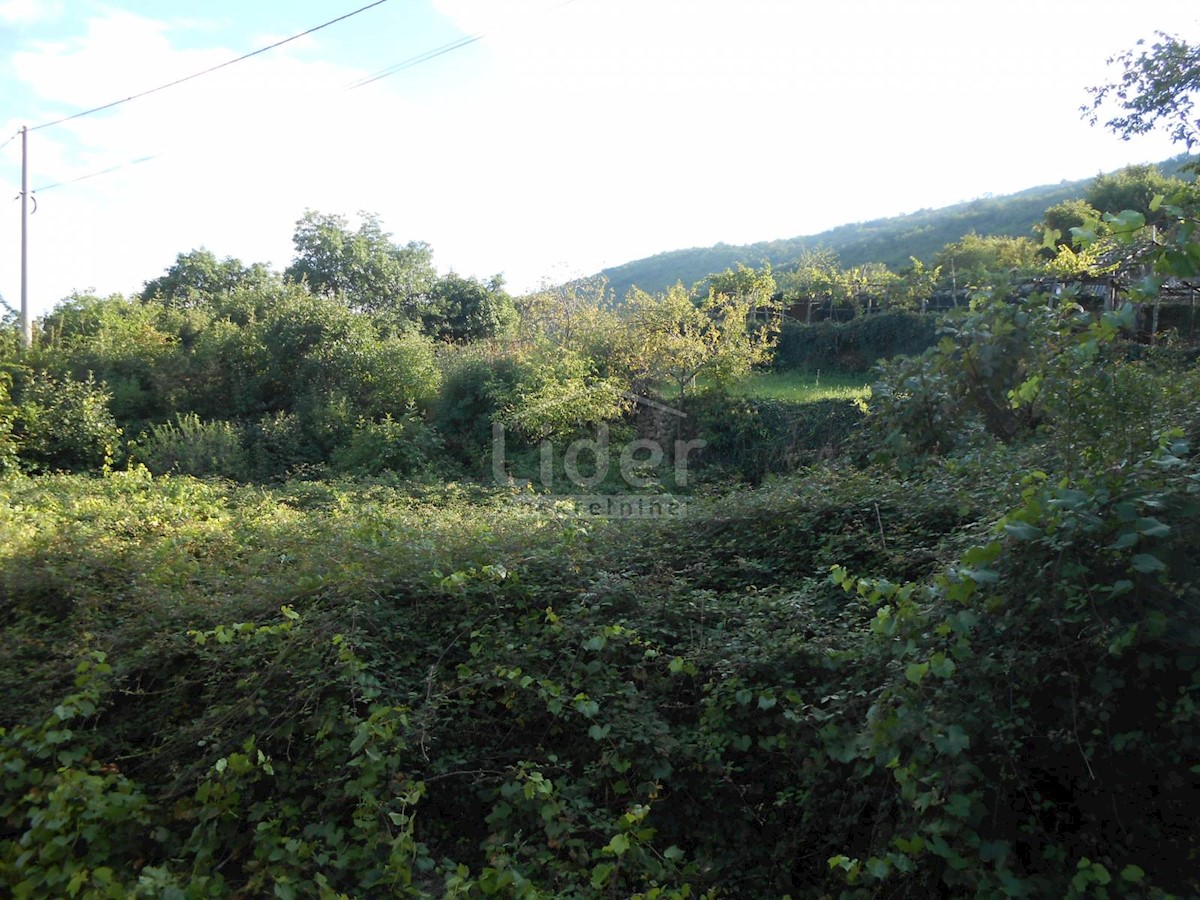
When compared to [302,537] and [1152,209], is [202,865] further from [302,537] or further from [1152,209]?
[1152,209]

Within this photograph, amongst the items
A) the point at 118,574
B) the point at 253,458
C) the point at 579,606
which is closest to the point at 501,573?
the point at 579,606

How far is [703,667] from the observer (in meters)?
3.98

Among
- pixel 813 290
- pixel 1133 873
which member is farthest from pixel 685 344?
pixel 1133 873

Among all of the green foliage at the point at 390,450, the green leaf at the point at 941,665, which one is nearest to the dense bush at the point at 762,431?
the green foliage at the point at 390,450

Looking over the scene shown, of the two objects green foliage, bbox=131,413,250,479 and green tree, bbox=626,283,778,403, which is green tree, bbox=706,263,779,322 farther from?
green foliage, bbox=131,413,250,479

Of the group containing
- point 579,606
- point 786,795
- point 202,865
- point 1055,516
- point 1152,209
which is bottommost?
point 202,865

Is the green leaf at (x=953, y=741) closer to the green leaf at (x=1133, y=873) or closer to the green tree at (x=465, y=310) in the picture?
the green leaf at (x=1133, y=873)

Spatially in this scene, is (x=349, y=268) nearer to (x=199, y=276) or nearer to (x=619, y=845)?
(x=199, y=276)

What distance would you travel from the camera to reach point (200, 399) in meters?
16.1

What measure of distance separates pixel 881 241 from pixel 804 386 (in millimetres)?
32696

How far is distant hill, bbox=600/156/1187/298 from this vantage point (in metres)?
40.5

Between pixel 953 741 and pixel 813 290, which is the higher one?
pixel 813 290

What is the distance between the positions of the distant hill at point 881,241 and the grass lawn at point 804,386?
1967 centimetres

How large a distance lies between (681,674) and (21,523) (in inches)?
254
